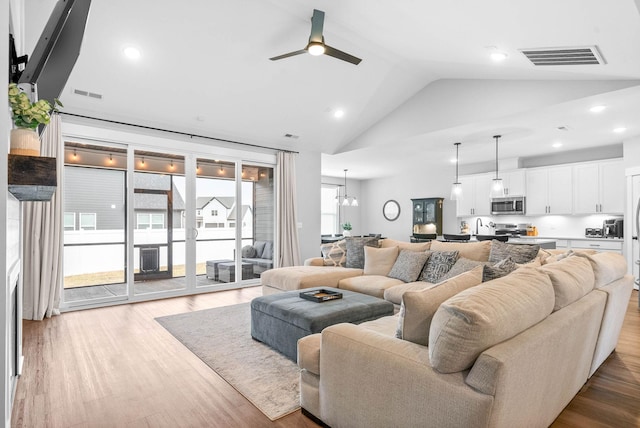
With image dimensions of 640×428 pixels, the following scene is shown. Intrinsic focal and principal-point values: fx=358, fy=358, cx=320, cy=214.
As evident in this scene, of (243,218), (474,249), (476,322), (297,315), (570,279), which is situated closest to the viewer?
(476,322)

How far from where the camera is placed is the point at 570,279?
2.06 m

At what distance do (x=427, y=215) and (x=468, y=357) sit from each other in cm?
819

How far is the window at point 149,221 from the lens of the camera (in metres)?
5.32

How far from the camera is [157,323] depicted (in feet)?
13.5

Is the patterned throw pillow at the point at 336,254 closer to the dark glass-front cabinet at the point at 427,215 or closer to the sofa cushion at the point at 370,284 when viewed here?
the sofa cushion at the point at 370,284

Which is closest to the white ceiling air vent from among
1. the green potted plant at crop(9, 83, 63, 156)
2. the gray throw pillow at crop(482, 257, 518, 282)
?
the gray throw pillow at crop(482, 257, 518, 282)

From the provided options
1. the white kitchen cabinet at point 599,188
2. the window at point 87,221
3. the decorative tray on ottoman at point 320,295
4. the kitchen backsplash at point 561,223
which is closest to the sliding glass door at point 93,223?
the window at point 87,221

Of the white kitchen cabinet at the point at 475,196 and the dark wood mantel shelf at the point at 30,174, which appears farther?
the white kitchen cabinet at the point at 475,196

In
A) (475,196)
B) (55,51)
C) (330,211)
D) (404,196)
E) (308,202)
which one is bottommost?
(330,211)

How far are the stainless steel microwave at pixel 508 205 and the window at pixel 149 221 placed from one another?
6540mm

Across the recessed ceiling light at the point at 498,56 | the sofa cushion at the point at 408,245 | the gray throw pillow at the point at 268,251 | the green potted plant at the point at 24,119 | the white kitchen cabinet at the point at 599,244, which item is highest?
the recessed ceiling light at the point at 498,56

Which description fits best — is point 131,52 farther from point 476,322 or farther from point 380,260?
point 476,322

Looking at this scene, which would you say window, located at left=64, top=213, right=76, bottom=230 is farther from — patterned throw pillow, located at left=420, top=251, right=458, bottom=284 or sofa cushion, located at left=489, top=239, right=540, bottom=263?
sofa cushion, located at left=489, top=239, right=540, bottom=263

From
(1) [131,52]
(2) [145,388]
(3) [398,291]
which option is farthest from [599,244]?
(1) [131,52]
